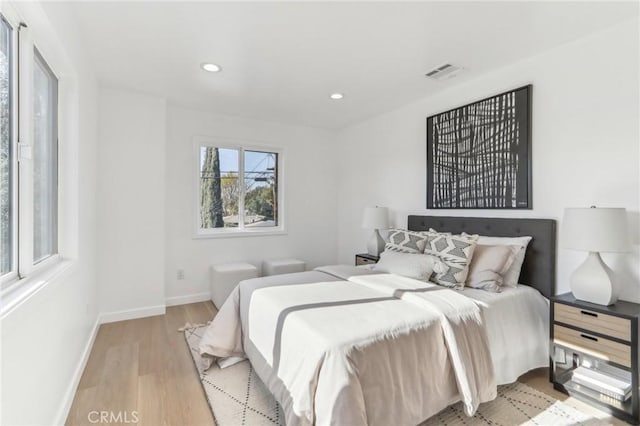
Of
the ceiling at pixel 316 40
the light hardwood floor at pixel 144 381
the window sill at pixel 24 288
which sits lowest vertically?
the light hardwood floor at pixel 144 381

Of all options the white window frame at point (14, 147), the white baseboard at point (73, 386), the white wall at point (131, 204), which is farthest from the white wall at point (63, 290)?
the white wall at point (131, 204)

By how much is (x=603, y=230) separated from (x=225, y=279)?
353cm

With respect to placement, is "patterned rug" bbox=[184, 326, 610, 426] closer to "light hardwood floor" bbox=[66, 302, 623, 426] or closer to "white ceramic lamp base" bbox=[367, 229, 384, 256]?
"light hardwood floor" bbox=[66, 302, 623, 426]

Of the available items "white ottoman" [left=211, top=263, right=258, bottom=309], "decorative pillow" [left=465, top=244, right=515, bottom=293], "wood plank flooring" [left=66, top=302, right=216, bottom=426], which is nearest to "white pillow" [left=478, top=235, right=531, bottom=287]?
"decorative pillow" [left=465, top=244, right=515, bottom=293]

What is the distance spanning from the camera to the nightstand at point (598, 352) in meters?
1.86

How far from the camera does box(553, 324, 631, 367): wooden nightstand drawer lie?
1.89m

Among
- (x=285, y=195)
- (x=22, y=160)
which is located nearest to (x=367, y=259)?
(x=285, y=195)

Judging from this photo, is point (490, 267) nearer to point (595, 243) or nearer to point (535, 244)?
point (535, 244)

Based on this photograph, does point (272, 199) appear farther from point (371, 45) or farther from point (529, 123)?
point (529, 123)

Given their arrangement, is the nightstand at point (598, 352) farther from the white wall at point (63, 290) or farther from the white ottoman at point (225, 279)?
the white ottoman at point (225, 279)

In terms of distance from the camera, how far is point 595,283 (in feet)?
6.73

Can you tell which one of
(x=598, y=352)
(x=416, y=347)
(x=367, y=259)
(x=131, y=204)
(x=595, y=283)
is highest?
(x=131, y=204)

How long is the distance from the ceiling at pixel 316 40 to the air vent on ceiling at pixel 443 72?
7cm

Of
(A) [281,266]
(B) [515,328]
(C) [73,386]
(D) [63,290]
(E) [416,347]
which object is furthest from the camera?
(A) [281,266]
